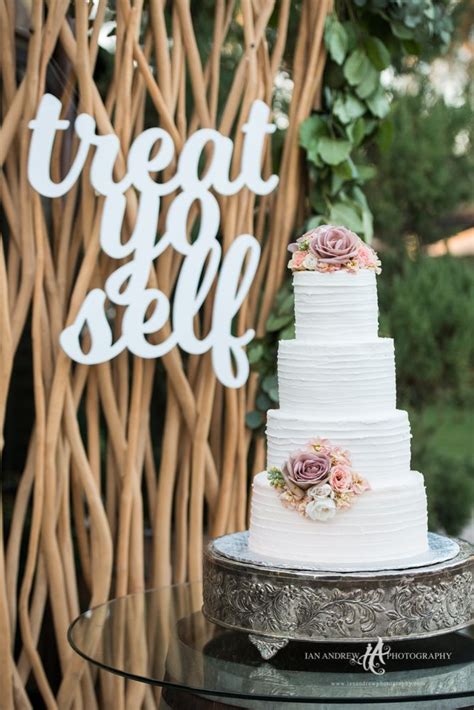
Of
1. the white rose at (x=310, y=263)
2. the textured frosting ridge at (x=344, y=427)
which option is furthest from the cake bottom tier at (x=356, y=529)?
the white rose at (x=310, y=263)

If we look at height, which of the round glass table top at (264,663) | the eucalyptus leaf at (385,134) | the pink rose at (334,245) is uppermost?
the eucalyptus leaf at (385,134)

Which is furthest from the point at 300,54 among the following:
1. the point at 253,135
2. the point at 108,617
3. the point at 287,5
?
the point at 108,617

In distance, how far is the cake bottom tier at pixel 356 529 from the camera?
1.58 metres

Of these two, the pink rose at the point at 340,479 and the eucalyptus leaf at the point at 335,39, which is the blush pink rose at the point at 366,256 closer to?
the pink rose at the point at 340,479

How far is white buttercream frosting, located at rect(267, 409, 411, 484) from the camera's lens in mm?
1605

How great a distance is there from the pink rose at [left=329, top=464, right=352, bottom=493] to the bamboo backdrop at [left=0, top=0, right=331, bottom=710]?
63 centimetres

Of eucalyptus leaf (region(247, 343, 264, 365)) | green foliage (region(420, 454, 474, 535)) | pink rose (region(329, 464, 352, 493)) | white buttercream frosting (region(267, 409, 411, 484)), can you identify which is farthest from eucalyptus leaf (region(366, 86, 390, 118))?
green foliage (region(420, 454, 474, 535))

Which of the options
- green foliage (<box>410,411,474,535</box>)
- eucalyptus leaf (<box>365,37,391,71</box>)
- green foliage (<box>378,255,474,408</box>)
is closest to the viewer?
eucalyptus leaf (<box>365,37,391,71</box>)

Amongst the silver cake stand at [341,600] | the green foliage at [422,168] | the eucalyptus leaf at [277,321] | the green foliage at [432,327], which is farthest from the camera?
the green foliage at [422,168]

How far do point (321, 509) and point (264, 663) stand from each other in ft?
0.73

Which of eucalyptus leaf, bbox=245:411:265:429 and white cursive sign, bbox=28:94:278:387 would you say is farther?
eucalyptus leaf, bbox=245:411:265:429

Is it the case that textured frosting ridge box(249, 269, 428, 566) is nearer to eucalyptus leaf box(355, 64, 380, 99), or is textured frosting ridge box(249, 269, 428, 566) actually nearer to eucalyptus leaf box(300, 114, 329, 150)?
eucalyptus leaf box(300, 114, 329, 150)

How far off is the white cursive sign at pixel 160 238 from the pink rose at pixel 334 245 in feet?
1.54

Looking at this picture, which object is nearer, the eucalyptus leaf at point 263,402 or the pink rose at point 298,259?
the pink rose at point 298,259
